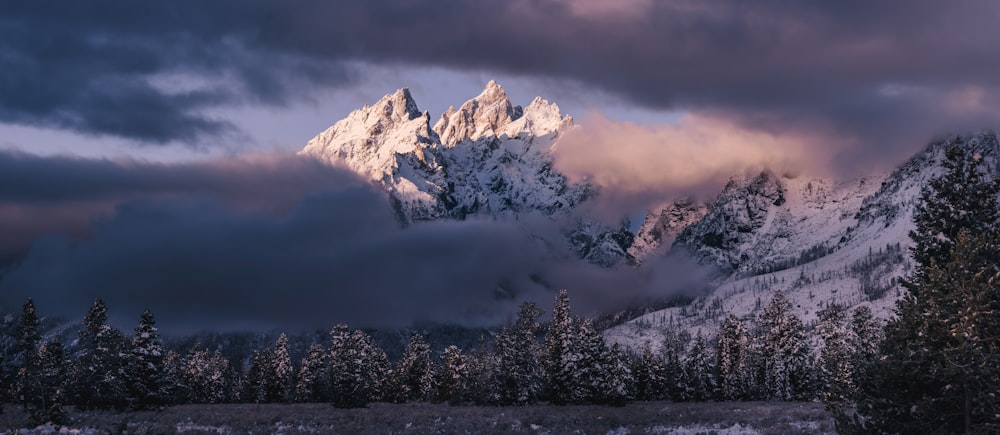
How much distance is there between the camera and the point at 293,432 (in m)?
31.9

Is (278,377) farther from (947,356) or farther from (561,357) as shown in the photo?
(947,356)

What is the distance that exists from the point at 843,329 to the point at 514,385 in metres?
35.6

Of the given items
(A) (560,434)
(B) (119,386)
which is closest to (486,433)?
(A) (560,434)

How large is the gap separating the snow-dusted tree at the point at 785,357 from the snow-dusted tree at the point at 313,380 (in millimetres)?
57156

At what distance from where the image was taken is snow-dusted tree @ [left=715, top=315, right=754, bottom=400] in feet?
287

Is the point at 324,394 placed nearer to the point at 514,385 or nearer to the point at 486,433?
the point at 514,385

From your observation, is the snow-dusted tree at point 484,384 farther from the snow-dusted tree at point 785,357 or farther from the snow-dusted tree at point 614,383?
the snow-dusted tree at point 785,357

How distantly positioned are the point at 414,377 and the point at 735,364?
1765 inches

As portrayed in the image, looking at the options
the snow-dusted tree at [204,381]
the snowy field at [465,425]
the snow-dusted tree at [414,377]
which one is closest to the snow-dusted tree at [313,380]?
the snow-dusted tree at [414,377]

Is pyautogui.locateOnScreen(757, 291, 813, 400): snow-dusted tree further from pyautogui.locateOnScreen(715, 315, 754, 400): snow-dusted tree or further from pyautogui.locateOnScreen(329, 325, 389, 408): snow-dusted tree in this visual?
pyautogui.locateOnScreen(329, 325, 389, 408): snow-dusted tree

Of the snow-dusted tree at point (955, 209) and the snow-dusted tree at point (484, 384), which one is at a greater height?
the snow-dusted tree at point (955, 209)

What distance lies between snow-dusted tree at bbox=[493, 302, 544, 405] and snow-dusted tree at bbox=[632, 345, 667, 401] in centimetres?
2407

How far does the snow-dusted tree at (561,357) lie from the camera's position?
6462cm

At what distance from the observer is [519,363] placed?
69.6 meters
